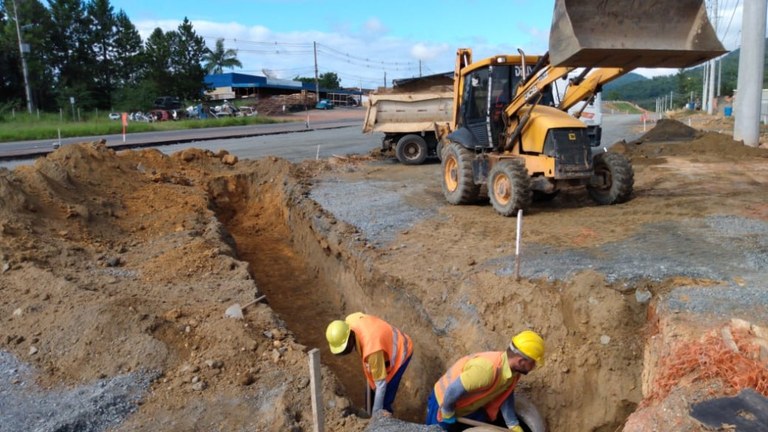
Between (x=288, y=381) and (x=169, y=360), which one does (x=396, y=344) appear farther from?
(x=169, y=360)

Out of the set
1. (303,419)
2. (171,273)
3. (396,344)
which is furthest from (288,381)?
(171,273)

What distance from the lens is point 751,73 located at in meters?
A: 17.8

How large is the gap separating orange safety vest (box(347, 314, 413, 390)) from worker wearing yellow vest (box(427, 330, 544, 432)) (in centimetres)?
43

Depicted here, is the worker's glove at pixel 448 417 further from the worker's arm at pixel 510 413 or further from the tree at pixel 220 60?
the tree at pixel 220 60

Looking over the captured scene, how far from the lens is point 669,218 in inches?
331

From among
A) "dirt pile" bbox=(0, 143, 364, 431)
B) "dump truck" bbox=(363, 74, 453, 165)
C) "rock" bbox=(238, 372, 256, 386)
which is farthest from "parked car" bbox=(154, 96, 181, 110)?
"rock" bbox=(238, 372, 256, 386)

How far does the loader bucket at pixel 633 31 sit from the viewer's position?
6.66 m

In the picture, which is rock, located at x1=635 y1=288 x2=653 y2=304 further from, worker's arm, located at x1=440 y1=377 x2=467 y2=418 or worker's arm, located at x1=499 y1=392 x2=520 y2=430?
worker's arm, located at x1=440 y1=377 x2=467 y2=418

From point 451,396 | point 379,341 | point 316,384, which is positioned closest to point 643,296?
point 451,396

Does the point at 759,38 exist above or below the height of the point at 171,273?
above

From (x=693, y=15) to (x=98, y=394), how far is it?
285 inches

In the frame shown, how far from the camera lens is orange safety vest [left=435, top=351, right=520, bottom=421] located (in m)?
4.80

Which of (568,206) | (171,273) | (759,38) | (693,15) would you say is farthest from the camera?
(759,38)

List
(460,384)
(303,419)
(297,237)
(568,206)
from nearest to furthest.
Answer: (303,419), (460,384), (568,206), (297,237)
